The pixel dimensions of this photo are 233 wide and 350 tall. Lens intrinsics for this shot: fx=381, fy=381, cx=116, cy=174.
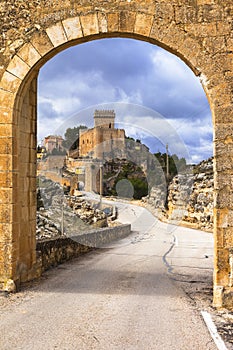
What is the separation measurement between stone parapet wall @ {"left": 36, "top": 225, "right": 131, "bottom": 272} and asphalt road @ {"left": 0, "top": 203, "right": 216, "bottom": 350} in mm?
327

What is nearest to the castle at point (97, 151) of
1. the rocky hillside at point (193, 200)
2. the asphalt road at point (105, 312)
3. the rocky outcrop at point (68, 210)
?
the rocky outcrop at point (68, 210)

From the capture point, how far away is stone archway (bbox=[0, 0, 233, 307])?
17.9 ft

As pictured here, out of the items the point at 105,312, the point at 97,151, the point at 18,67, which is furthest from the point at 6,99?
the point at 97,151

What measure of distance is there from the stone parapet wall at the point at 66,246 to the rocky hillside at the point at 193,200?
24.5 ft

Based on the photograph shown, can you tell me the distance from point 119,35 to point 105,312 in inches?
164

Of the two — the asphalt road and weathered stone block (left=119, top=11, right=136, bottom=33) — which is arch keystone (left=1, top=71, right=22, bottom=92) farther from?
the asphalt road

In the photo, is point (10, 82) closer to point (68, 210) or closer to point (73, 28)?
point (73, 28)

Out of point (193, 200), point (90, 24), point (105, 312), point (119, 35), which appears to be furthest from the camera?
point (193, 200)

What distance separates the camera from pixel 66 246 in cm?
974

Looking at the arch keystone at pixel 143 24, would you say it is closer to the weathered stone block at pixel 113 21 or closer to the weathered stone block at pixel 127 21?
the weathered stone block at pixel 127 21

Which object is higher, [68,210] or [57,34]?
[57,34]

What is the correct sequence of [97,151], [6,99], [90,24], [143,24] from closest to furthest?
[143,24]
[90,24]
[6,99]
[97,151]

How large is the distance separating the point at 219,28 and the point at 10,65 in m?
3.31

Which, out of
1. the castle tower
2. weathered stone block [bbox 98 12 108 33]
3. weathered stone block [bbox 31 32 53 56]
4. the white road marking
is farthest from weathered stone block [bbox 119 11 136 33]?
the castle tower
